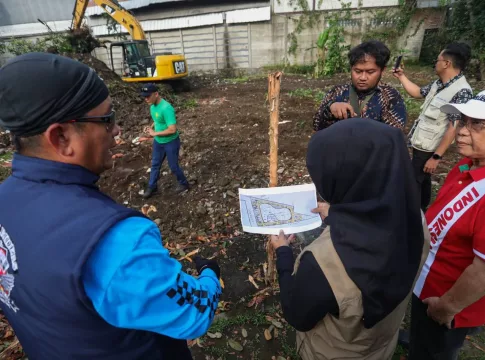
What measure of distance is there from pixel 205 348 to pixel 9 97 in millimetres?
2447

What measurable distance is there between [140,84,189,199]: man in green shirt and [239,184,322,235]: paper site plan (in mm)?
2746

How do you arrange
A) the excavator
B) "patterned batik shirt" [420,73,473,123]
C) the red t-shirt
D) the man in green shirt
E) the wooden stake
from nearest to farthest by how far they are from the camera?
the red t-shirt, the wooden stake, "patterned batik shirt" [420,73,473,123], the man in green shirt, the excavator

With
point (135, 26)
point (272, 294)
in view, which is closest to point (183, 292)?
point (272, 294)

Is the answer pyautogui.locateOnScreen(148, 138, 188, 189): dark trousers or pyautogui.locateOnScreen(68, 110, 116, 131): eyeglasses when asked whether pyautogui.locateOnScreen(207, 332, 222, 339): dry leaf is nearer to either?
pyautogui.locateOnScreen(68, 110, 116, 131): eyeglasses

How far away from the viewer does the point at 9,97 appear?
2.91 ft

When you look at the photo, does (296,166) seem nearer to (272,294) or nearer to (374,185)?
(272,294)

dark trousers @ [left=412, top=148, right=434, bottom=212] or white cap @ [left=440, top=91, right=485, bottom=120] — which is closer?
white cap @ [left=440, top=91, right=485, bottom=120]

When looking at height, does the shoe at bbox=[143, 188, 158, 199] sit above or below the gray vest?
below

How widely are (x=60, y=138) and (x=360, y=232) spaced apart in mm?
1140

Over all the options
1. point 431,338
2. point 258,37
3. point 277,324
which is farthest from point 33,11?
point 431,338

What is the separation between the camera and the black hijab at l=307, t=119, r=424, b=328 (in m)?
1.06

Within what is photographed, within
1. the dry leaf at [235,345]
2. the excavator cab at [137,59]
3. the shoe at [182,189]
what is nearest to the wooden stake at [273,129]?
the dry leaf at [235,345]

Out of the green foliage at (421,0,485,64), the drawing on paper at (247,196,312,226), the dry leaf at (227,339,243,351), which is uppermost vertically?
the green foliage at (421,0,485,64)

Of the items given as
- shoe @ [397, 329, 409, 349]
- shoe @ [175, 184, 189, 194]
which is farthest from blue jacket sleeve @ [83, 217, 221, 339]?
shoe @ [175, 184, 189, 194]
